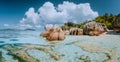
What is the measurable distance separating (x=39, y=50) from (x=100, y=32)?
48.4 feet

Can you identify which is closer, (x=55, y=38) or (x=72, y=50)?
(x=72, y=50)

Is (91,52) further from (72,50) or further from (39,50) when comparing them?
(39,50)

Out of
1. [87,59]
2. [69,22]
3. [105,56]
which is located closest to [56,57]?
[87,59]

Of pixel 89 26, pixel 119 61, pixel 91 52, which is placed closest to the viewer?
pixel 119 61

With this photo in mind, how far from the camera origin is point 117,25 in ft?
106

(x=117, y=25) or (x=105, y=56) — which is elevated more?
(x=117, y=25)

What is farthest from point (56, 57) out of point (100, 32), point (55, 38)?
point (100, 32)

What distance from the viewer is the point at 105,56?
1788 centimetres

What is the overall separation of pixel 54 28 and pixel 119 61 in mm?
16293

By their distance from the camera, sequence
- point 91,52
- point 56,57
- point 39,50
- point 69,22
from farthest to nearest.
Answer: point 69,22 → point 39,50 → point 91,52 → point 56,57

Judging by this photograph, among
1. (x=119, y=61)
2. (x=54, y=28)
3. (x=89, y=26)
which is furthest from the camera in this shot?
(x=89, y=26)

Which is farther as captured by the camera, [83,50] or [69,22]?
[69,22]

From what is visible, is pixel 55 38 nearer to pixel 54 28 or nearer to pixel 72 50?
pixel 54 28

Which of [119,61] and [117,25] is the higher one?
[117,25]
